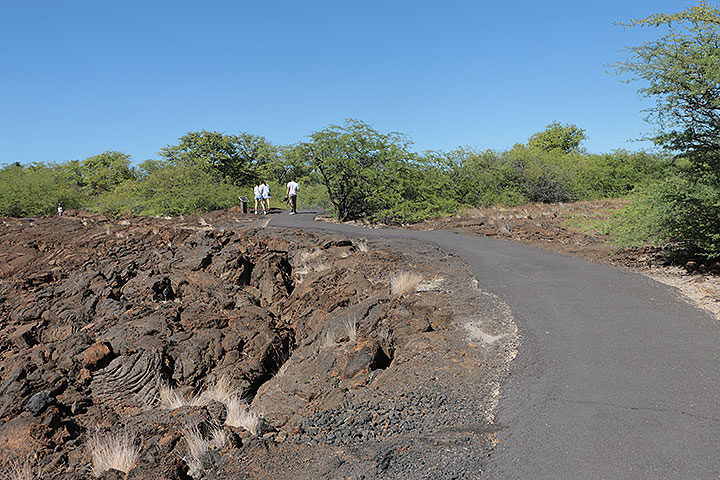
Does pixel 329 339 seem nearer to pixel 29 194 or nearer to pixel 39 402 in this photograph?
pixel 39 402

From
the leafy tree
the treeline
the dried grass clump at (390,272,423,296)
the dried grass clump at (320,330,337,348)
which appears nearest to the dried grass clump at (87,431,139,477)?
the dried grass clump at (320,330,337,348)

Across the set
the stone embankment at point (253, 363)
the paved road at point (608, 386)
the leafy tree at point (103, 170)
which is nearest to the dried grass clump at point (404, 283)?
the stone embankment at point (253, 363)

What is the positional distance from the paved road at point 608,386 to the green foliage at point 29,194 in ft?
121

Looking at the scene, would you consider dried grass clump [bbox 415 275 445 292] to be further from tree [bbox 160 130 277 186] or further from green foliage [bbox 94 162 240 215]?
tree [bbox 160 130 277 186]

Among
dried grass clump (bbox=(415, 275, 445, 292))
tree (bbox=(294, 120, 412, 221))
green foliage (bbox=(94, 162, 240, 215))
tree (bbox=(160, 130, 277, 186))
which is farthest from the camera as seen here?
tree (bbox=(160, 130, 277, 186))

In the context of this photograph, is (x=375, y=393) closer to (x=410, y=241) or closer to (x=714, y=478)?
(x=714, y=478)

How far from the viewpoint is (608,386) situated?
4.95 meters

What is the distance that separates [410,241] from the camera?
47.3ft

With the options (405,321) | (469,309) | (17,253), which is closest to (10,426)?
(405,321)

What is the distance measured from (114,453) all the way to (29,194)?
124ft

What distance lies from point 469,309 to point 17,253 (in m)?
14.8

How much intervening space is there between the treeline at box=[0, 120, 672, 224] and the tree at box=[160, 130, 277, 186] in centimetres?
9

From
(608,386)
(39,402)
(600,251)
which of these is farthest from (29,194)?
(608,386)

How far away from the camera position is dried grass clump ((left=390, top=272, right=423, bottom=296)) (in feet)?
28.3
